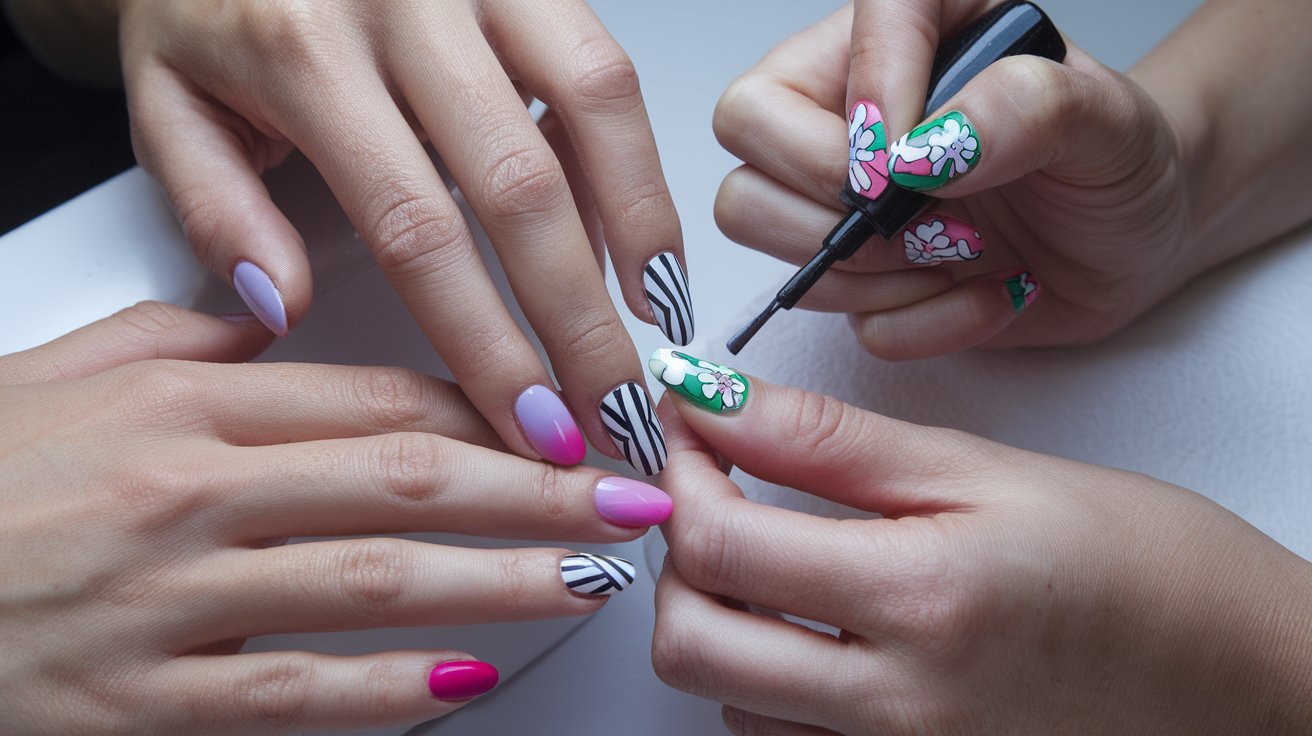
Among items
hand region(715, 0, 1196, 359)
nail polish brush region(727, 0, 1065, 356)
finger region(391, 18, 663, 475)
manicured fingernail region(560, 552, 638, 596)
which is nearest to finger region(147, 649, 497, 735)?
manicured fingernail region(560, 552, 638, 596)

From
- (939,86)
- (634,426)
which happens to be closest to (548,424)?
(634,426)

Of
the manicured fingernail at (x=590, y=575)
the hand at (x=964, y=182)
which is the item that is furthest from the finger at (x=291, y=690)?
the hand at (x=964, y=182)

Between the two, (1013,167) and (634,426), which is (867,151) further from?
(634,426)

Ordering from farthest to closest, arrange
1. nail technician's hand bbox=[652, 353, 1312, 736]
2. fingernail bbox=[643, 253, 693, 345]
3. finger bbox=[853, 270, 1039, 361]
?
finger bbox=[853, 270, 1039, 361]
fingernail bbox=[643, 253, 693, 345]
nail technician's hand bbox=[652, 353, 1312, 736]

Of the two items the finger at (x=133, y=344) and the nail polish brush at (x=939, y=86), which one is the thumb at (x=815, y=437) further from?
the finger at (x=133, y=344)

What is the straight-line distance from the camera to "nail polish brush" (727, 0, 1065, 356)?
707mm

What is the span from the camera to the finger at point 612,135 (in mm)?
668

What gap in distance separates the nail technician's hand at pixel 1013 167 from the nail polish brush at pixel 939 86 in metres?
0.01

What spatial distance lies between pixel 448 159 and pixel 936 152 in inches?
13.3

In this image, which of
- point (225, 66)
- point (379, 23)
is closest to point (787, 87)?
point (379, 23)

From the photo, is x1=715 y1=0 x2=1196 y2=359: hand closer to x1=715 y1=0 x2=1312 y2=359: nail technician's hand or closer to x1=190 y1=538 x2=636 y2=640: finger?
x1=715 y1=0 x2=1312 y2=359: nail technician's hand

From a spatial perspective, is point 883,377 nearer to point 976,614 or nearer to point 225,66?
point 976,614

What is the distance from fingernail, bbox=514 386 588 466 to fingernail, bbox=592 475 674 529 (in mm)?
35

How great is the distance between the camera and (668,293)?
0.69 meters
